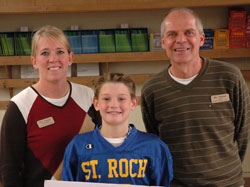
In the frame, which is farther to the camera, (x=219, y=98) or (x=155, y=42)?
(x=155, y=42)

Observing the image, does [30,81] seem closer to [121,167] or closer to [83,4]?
[83,4]

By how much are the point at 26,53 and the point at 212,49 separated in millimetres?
2113

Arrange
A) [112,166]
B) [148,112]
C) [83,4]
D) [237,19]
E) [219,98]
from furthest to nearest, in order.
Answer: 1. [237,19]
2. [83,4]
3. [148,112]
4. [219,98]
5. [112,166]

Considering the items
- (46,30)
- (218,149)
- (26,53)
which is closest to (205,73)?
(218,149)

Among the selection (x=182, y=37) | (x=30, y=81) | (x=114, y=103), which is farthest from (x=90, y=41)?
(x=114, y=103)

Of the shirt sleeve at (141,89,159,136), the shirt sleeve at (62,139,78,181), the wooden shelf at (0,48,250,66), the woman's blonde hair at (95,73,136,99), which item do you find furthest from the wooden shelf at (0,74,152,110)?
the shirt sleeve at (62,139,78,181)

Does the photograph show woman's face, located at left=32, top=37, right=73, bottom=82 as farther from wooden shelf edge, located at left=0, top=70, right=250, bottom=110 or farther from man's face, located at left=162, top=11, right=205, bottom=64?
wooden shelf edge, located at left=0, top=70, right=250, bottom=110

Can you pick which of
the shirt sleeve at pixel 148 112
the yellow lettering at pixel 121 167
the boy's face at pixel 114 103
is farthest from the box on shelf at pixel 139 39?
the yellow lettering at pixel 121 167

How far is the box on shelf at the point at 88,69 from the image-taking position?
327 centimetres

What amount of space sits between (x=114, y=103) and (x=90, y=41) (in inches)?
73.9

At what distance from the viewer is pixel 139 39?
10.3ft

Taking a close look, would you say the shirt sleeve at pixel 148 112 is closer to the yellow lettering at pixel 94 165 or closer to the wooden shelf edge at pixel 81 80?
the yellow lettering at pixel 94 165

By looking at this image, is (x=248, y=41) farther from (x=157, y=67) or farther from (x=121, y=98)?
(x=121, y=98)

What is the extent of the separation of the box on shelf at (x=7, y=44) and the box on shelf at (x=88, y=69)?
766mm
